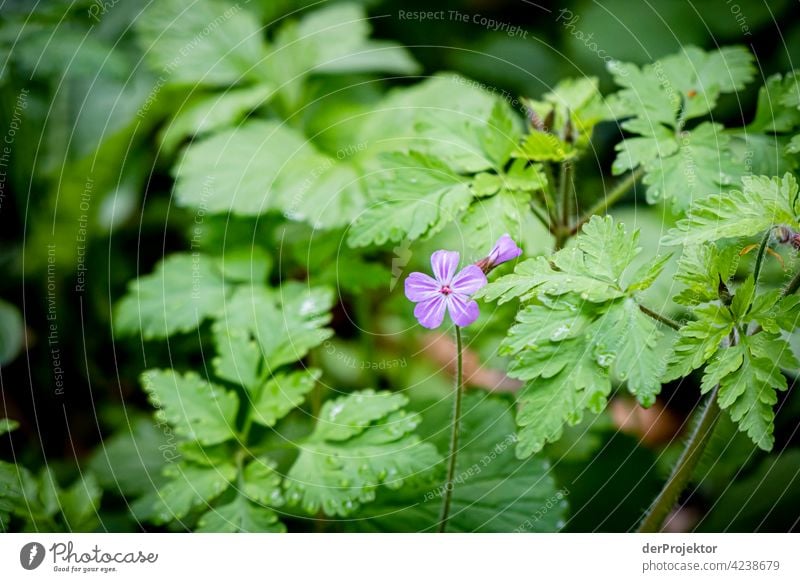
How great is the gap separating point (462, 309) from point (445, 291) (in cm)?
3

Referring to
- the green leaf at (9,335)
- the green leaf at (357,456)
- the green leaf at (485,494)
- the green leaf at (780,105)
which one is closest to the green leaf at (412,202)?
the green leaf at (357,456)

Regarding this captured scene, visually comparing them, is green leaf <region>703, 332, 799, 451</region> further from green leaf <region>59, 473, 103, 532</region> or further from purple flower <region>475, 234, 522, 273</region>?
green leaf <region>59, 473, 103, 532</region>

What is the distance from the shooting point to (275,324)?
3.35 feet

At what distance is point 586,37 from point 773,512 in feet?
3.48

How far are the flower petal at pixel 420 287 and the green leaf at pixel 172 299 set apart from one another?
453 mm

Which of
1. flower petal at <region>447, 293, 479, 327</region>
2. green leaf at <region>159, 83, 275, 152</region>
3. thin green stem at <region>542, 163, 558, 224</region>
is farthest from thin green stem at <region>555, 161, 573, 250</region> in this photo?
green leaf at <region>159, 83, 275, 152</region>

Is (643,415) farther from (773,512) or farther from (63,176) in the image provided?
(63,176)

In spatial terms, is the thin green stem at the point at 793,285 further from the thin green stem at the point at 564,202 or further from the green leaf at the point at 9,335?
the green leaf at the point at 9,335

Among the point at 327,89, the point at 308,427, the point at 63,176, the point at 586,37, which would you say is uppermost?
the point at 586,37

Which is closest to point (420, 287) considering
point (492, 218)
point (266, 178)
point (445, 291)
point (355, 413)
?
point (445, 291)

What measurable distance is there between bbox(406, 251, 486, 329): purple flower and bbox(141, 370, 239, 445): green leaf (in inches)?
13.7
